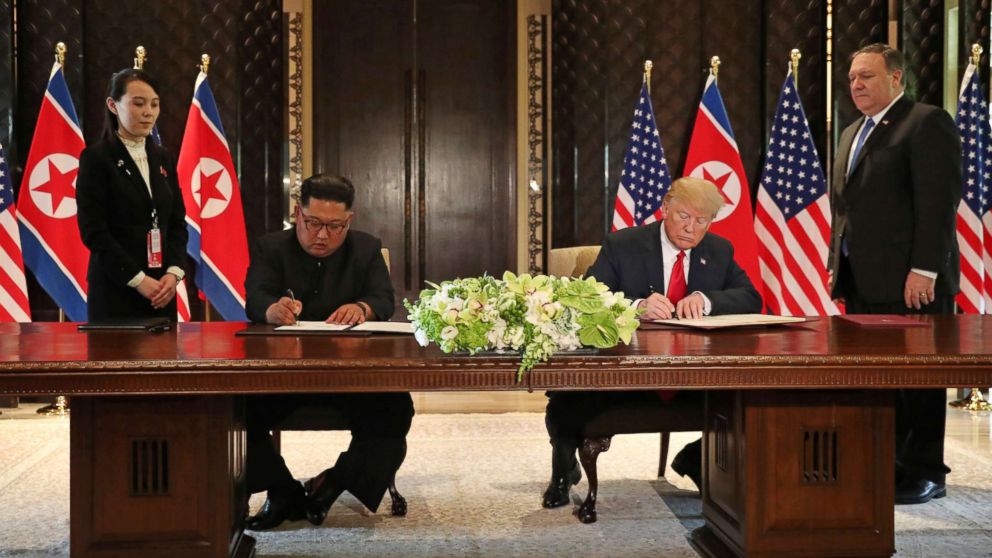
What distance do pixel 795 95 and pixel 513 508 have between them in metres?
3.37

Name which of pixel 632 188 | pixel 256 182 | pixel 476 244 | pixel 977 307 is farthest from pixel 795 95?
pixel 256 182

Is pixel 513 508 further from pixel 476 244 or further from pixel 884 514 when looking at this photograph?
pixel 476 244

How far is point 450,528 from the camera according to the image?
2.86 metres

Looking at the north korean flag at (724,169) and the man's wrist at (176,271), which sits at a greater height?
the north korean flag at (724,169)

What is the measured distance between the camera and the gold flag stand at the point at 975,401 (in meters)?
4.98

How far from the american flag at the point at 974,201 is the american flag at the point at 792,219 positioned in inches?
26.5

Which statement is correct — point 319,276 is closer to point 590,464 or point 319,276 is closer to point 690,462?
point 590,464

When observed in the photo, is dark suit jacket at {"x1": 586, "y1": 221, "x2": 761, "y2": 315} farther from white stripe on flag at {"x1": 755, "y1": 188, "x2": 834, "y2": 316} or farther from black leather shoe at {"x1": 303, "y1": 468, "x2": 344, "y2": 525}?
white stripe on flag at {"x1": 755, "y1": 188, "x2": 834, "y2": 316}

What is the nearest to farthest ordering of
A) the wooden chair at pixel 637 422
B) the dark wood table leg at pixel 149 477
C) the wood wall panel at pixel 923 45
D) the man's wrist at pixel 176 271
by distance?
the dark wood table leg at pixel 149 477 → the wooden chair at pixel 637 422 → the man's wrist at pixel 176 271 → the wood wall panel at pixel 923 45

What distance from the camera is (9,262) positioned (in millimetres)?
4875

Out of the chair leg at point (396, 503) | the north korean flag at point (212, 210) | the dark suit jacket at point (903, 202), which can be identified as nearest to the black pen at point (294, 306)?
the chair leg at point (396, 503)

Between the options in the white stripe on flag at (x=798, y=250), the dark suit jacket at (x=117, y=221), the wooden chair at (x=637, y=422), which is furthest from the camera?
the white stripe on flag at (x=798, y=250)

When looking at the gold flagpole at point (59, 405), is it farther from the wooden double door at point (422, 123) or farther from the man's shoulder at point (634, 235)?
the man's shoulder at point (634, 235)

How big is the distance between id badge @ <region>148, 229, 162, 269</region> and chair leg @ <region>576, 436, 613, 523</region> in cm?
176
